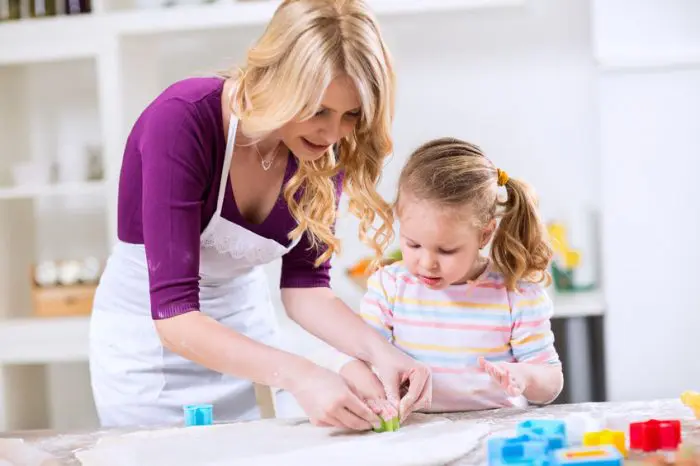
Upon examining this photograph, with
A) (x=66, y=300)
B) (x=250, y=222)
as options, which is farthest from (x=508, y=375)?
(x=66, y=300)

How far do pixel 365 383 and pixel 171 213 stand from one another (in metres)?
0.37

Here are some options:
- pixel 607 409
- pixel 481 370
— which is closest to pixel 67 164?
pixel 481 370

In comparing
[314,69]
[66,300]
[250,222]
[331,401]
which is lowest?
[66,300]

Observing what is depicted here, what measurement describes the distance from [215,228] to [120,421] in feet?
1.33

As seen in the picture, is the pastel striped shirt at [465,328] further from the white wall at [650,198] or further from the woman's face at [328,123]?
the white wall at [650,198]

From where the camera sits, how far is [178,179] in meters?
1.34

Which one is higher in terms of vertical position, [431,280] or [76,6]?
[76,6]

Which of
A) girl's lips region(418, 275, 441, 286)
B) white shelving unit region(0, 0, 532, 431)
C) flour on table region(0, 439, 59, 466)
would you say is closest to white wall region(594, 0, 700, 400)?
white shelving unit region(0, 0, 532, 431)

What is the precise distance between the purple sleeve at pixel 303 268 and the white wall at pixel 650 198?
4.75 feet

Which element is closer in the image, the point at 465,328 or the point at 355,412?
the point at 355,412

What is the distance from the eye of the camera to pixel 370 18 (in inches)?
53.6

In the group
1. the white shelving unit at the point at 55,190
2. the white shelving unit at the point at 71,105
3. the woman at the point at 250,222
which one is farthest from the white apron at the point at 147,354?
the white shelving unit at the point at 55,190

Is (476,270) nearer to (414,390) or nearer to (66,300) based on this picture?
(414,390)

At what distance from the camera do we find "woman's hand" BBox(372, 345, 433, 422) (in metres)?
1.38
